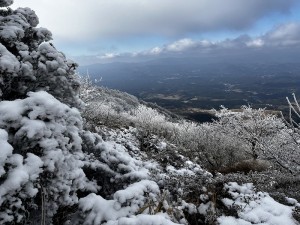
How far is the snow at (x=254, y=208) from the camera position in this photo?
7.44 meters

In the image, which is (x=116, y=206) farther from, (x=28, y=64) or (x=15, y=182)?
(x=28, y=64)

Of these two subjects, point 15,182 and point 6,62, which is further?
point 6,62

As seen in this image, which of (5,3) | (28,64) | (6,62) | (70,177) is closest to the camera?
(70,177)

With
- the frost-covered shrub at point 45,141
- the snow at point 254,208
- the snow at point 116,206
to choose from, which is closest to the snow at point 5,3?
the frost-covered shrub at point 45,141

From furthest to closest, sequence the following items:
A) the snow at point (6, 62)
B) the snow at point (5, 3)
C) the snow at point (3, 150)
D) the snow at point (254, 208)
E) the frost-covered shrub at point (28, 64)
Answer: the snow at point (5, 3) < the snow at point (254, 208) < the frost-covered shrub at point (28, 64) < the snow at point (6, 62) < the snow at point (3, 150)

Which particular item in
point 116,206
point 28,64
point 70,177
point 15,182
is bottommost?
point 116,206

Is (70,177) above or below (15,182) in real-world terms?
below

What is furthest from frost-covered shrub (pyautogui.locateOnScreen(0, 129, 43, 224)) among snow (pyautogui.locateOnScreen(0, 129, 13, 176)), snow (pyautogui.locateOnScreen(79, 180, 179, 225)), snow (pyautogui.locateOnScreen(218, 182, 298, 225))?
snow (pyautogui.locateOnScreen(218, 182, 298, 225))

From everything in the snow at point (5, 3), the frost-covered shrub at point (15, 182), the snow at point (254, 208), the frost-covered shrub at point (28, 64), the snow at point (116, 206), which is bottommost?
the snow at point (254, 208)

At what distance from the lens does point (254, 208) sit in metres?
7.94

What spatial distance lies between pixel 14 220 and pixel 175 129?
2226 inches

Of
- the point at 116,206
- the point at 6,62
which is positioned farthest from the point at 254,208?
the point at 6,62

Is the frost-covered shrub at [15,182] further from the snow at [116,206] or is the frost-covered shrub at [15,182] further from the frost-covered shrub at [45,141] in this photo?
the snow at [116,206]

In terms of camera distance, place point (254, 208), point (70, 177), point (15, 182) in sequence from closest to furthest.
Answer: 1. point (15, 182)
2. point (70, 177)
3. point (254, 208)
